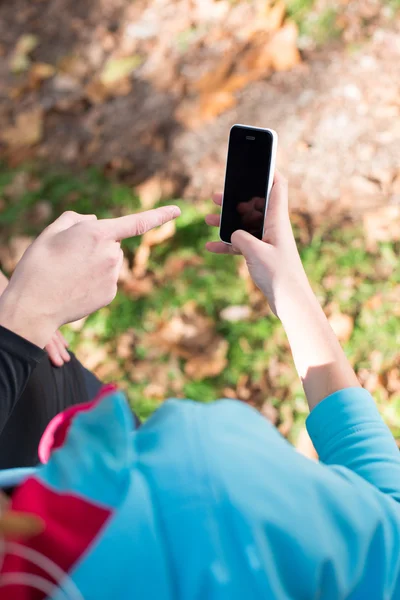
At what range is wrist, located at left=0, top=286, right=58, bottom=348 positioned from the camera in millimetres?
916

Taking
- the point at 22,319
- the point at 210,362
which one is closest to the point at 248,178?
the point at 22,319

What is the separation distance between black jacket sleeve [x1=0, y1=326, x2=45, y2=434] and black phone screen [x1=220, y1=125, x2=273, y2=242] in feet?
1.97

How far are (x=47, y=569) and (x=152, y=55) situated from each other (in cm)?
249

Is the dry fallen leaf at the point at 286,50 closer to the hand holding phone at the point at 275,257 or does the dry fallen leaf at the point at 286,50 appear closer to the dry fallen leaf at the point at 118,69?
the dry fallen leaf at the point at 118,69

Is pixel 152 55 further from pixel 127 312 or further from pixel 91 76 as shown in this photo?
pixel 127 312

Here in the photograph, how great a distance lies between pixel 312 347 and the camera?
1042mm

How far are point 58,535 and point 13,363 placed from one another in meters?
0.43

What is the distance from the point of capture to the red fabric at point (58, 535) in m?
0.51

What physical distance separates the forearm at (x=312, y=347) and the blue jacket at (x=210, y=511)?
14.6 inches

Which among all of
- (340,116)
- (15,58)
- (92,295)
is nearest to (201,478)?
(92,295)

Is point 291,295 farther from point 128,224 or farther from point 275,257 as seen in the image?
point 128,224

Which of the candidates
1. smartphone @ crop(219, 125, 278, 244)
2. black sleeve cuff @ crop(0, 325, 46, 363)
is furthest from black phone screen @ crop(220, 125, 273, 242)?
black sleeve cuff @ crop(0, 325, 46, 363)

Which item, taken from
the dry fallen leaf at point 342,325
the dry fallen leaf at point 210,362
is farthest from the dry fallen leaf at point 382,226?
the dry fallen leaf at point 210,362

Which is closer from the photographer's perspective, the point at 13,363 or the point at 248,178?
the point at 13,363
